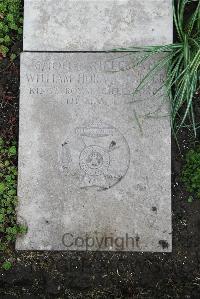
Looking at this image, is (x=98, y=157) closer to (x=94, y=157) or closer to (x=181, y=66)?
(x=94, y=157)

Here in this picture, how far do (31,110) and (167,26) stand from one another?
3.92 ft

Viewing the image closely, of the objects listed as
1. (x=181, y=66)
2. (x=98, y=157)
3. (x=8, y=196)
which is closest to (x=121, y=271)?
(x=98, y=157)

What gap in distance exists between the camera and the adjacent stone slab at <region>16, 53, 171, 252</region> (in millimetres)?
3330

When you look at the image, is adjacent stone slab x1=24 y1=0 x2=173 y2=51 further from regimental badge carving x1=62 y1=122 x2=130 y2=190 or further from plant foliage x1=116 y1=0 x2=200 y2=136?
regimental badge carving x1=62 y1=122 x2=130 y2=190

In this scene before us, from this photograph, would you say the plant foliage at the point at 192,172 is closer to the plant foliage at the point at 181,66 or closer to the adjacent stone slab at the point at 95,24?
→ the plant foliage at the point at 181,66

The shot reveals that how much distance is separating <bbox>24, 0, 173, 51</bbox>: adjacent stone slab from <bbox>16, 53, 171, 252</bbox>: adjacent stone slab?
0.12 m

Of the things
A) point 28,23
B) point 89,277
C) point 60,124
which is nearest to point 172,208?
point 89,277

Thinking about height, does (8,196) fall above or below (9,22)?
below

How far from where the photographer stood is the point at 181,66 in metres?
3.36

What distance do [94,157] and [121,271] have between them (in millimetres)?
885

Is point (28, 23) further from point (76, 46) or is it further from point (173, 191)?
point (173, 191)

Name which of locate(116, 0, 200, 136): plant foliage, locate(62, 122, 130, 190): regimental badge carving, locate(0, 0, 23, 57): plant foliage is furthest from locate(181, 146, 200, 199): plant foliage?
locate(0, 0, 23, 57): plant foliage

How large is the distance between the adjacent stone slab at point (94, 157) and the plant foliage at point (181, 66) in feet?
0.28

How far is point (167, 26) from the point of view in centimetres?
338
